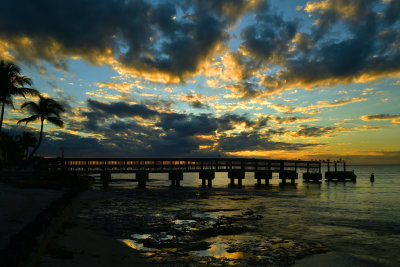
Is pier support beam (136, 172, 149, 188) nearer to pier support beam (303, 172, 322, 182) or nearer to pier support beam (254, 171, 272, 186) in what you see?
pier support beam (254, 171, 272, 186)

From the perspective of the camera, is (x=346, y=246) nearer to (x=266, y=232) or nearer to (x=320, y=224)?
(x=266, y=232)

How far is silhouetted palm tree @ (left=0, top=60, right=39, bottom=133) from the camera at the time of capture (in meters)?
25.8

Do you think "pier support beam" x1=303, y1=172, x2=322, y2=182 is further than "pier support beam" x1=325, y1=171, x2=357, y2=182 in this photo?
No

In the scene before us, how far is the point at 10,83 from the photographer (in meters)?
26.6

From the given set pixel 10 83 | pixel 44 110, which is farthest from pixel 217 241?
pixel 44 110

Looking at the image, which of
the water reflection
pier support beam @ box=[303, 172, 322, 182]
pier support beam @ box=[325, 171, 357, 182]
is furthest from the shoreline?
pier support beam @ box=[325, 171, 357, 182]

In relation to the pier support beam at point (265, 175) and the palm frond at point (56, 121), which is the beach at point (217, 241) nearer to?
the palm frond at point (56, 121)

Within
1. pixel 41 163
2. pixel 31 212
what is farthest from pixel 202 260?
pixel 41 163

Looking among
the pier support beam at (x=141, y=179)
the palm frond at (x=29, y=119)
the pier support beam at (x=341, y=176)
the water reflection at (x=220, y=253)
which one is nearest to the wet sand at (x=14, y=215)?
the water reflection at (x=220, y=253)

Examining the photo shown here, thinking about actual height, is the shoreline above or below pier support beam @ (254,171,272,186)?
above

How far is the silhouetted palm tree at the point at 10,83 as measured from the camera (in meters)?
25.8

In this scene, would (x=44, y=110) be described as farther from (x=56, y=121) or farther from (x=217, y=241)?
(x=217, y=241)

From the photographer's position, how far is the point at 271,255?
26.5ft

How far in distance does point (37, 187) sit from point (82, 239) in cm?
1501
